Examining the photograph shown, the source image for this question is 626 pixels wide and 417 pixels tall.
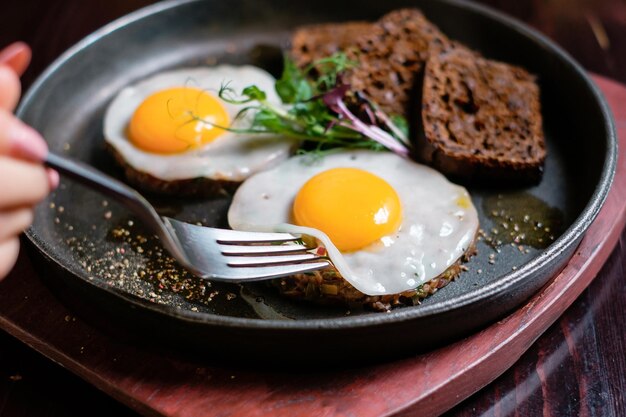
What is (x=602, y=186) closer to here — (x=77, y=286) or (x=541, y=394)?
(x=541, y=394)

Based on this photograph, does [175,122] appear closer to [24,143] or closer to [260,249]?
[260,249]

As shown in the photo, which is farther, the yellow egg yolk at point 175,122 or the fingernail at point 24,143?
the yellow egg yolk at point 175,122

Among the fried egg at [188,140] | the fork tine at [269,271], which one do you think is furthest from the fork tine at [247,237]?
the fried egg at [188,140]

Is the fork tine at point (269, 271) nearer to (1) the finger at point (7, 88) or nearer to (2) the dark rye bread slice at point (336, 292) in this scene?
(2) the dark rye bread slice at point (336, 292)

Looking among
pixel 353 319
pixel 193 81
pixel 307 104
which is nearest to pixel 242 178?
pixel 307 104

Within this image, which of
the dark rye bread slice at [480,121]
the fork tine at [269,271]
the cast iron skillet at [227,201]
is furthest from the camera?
the dark rye bread slice at [480,121]

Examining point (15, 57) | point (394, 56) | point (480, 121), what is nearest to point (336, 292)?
point (480, 121)


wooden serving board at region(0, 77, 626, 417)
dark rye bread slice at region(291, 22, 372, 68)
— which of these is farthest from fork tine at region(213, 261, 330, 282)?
dark rye bread slice at region(291, 22, 372, 68)
